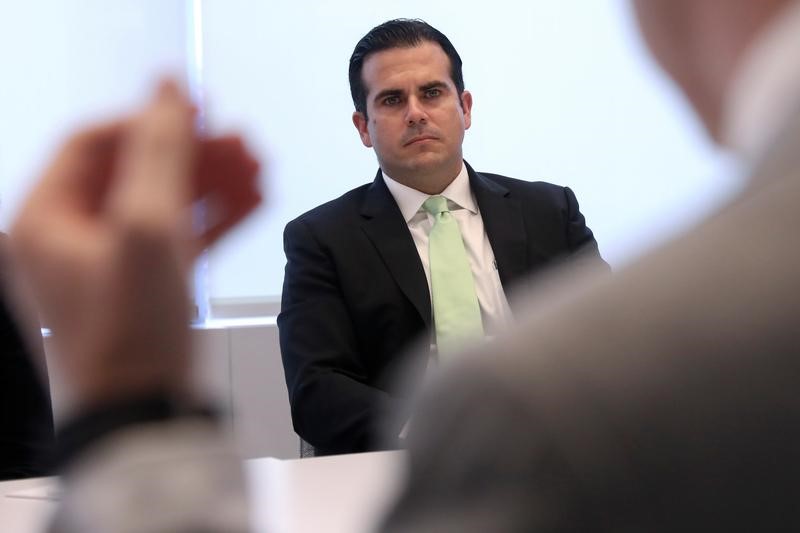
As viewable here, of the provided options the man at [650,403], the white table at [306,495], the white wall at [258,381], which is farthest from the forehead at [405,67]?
the man at [650,403]

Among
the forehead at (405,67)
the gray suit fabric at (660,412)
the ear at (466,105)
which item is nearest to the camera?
the gray suit fabric at (660,412)

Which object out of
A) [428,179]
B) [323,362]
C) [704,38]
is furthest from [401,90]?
[704,38]

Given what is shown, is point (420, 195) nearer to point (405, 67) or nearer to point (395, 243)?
point (395, 243)

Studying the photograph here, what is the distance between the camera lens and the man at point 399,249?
2270 mm

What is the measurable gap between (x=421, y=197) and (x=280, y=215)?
1110mm

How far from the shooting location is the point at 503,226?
8.42ft

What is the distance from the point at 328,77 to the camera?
11.8 feet

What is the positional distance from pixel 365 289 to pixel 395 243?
146 mm

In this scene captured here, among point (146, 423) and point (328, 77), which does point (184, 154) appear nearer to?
point (146, 423)

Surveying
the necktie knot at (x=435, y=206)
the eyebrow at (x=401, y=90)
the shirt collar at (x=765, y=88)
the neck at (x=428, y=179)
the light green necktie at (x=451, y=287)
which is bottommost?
the light green necktie at (x=451, y=287)

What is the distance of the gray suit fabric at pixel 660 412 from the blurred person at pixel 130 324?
14 cm

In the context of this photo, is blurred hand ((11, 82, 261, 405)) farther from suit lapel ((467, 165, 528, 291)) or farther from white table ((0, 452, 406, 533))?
suit lapel ((467, 165, 528, 291))

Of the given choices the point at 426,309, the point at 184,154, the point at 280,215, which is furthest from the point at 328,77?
the point at 184,154

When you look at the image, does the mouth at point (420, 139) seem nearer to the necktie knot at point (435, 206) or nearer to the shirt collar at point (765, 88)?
the necktie knot at point (435, 206)
